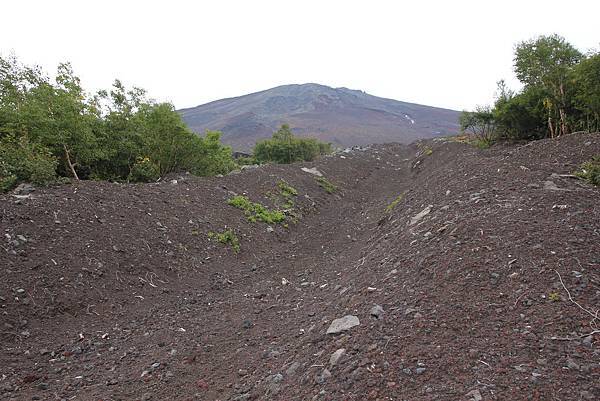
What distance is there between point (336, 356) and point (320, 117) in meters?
107

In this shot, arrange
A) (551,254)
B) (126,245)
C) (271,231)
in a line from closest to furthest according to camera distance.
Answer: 1. (551,254)
2. (126,245)
3. (271,231)

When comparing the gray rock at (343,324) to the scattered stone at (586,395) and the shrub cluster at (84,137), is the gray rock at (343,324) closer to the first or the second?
the scattered stone at (586,395)

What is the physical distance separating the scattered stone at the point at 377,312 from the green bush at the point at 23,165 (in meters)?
8.01

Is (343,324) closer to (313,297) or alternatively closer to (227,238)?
(313,297)

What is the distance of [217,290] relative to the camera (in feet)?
21.6

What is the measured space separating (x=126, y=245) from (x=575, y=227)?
727 cm

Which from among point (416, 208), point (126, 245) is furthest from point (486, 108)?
point (126, 245)

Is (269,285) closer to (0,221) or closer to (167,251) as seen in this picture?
(167,251)

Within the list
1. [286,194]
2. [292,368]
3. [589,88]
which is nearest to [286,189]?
[286,194]

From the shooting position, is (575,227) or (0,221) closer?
(575,227)

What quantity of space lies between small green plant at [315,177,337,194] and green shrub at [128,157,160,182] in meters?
6.66

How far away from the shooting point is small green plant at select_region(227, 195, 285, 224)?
10.1m

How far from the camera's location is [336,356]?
3.32 m

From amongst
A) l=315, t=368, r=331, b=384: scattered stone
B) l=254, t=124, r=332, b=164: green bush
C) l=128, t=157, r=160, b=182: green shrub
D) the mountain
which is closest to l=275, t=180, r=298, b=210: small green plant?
l=128, t=157, r=160, b=182: green shrub
